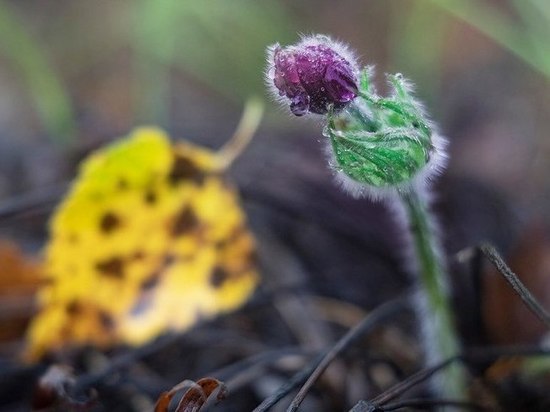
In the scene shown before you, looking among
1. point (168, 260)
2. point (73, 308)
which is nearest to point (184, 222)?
point (168, 260)

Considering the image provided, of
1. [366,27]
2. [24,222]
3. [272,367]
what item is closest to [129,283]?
[272,367]

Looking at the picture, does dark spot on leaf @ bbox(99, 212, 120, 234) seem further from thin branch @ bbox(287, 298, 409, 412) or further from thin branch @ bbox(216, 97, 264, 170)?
thin branch @ bbox(287, 298, 409, 412)

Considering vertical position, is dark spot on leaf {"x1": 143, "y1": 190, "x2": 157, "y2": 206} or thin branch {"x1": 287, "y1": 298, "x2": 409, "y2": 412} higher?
dark spot on leaf {"x1": 143, "y1": 190, "x2": 157, "y2": 206}

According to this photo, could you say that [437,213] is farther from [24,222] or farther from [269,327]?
[24,222]

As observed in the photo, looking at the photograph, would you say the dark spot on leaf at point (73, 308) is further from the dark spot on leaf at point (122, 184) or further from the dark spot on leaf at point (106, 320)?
the dark spot on leaf at point (122, 184)

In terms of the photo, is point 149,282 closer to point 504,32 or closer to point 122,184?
point 122,184

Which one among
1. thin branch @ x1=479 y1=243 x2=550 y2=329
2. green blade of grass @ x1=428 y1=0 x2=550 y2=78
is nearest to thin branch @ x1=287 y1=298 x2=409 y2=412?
thin branch @ x1=479 y1=243 x2=550 y2=329
